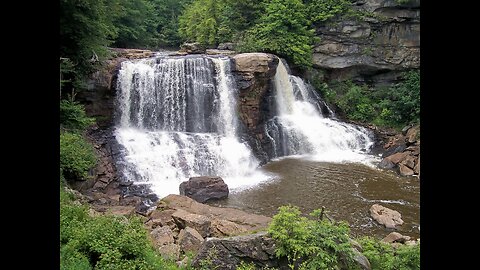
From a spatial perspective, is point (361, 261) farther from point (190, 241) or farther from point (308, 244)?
point (190, 241)

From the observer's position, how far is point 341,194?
1387cm

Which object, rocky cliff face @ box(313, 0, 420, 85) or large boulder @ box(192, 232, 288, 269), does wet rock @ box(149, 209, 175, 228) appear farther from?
rocky cliff face @ box(313, 0, 420, 85)

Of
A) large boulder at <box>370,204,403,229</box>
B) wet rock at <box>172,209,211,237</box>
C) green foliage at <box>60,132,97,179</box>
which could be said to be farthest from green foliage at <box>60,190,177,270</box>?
large boulder at <box>370,204,403,229</box>

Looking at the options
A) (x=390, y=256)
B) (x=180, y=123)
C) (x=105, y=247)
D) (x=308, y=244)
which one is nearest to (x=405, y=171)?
(x=390, y=256)

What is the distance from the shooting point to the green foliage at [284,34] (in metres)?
23.4

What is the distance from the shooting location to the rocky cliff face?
23750mm

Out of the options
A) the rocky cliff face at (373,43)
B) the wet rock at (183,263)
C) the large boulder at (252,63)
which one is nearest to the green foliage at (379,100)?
the rocky cliff face at (373,43)

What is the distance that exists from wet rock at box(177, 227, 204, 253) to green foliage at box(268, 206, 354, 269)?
1980 millimetres

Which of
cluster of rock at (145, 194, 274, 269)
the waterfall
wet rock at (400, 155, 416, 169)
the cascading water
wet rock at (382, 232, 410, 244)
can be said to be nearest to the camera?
cluster of rock at (145, 194, 274, 269)

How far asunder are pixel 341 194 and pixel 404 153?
19.6 feet

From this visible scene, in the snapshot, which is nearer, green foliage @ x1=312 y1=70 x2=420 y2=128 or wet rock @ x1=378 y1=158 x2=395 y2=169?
wet rock @ x1=378 y1=158 x2=395 y2=169

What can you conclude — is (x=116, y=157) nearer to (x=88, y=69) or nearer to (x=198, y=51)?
(x=88, y=69)

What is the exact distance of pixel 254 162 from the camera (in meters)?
17.8

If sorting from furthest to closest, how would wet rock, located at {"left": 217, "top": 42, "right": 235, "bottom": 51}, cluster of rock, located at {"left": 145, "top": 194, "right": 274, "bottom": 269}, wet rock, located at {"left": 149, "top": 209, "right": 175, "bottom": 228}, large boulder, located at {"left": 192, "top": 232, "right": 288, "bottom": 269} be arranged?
wet rock, located at {"left": 217, "top": 42, "right": 235, "bottom": 51} → wet rock, located at {"left": 149, "top": 209, "right": 175, "bottom": 228} → cluster of rock, located at {"left": 145, "top": 194, "right": 274, "bottom": 269} → large boulder, located at {"left": 192, "top": 232, "right": 288, "bottom": 269}
